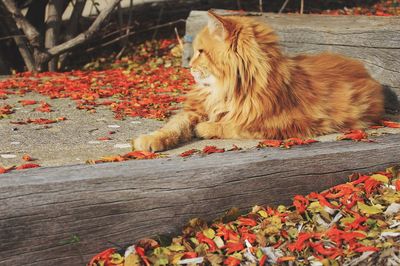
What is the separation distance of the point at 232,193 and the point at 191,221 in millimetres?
284

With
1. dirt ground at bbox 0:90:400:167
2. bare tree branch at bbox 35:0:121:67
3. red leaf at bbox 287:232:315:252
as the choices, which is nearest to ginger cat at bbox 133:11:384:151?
dirt ground at bbox 0:90:400:167

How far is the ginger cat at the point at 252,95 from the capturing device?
3.88 metres

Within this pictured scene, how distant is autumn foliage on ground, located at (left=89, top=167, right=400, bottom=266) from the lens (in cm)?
282

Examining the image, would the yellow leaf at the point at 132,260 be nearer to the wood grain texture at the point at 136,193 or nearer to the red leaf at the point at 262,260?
the wood grain texture at the point at 136,193

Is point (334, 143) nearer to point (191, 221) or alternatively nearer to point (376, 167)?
point (376, 167)

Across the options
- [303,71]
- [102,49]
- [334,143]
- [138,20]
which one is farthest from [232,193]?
[138,20]

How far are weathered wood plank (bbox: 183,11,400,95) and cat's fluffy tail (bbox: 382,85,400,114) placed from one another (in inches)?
2.0

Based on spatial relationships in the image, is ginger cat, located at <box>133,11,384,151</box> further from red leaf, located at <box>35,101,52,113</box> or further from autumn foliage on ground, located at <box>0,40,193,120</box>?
red leaf, located at <box>35,101,52,113</box>

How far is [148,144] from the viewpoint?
3562mm

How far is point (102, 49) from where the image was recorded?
8.83m

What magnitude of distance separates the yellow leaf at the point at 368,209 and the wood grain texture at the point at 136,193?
0.83 ft

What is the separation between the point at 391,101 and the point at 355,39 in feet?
2.21

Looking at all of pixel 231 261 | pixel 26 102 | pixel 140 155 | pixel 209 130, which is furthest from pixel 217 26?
pixel 26 102

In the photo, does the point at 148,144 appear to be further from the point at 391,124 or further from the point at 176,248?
the point at 391,124
